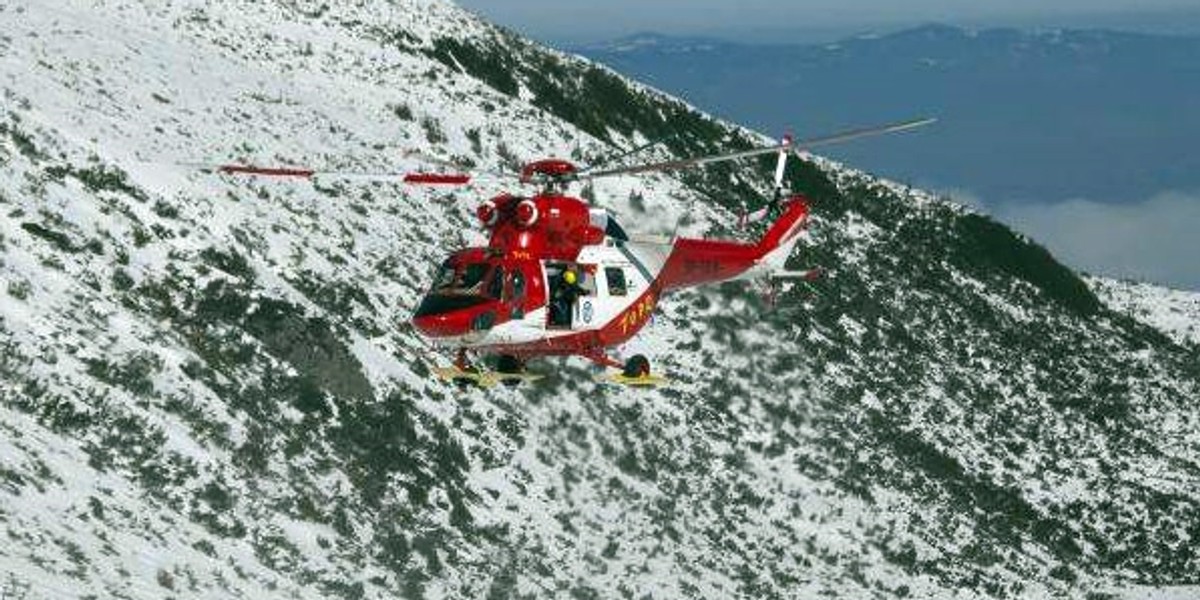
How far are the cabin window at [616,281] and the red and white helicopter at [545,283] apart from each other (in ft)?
0.05

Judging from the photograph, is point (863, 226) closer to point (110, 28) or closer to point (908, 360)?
point (908, 360)

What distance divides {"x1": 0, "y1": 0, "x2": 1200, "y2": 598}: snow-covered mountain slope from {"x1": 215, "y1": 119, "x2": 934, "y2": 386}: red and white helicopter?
3533mm

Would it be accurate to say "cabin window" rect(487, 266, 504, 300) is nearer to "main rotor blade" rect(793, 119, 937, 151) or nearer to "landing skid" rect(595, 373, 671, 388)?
"landing skid" rect(595, 373, 671, 388)

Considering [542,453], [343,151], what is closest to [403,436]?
[542,453]

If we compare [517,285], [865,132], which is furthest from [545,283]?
[865,132]

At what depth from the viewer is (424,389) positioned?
31797 mm

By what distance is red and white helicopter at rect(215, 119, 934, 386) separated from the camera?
23781 millimetres

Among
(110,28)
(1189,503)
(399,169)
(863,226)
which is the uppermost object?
(110,28)

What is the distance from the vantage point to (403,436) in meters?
29.4

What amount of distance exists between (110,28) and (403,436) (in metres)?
20.9

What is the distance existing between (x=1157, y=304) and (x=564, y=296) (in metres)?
63.0

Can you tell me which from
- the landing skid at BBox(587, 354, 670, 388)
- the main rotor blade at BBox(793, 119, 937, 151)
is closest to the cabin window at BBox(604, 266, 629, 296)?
the landing skid at BBox(587, 354, 670, 388)

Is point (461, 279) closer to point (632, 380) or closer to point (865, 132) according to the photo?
point (632, 380)

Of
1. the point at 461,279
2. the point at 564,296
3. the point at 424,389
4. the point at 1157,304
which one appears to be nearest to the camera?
the point at 461,279
